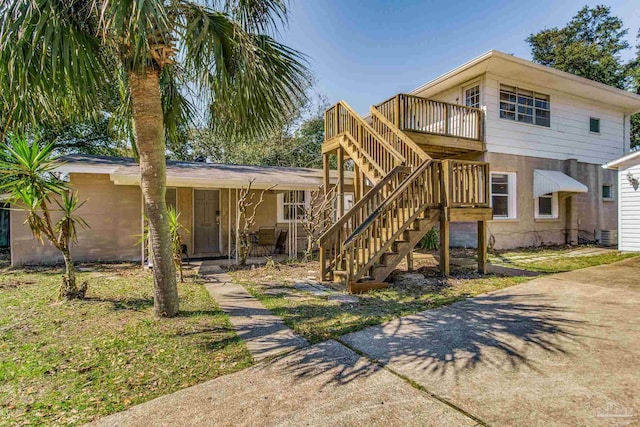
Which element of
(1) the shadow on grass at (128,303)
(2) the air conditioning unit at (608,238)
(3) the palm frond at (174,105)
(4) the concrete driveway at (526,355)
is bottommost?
(4) the concrete driveway at (526,355)

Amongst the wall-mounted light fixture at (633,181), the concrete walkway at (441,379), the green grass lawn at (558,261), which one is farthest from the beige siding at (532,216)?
the concrete walkway at (441,379)

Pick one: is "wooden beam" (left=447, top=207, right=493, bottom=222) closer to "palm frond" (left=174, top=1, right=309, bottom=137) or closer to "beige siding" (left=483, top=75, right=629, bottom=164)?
"palm frond" (left=174, top=1, right=309, bottom=137)

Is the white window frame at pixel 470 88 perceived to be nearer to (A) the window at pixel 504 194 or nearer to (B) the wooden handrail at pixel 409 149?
(A) the window at pixel 504 194

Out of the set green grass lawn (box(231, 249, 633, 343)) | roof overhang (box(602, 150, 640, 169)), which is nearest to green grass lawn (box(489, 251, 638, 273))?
green grass lawn (box(231, 249, 633, 343))

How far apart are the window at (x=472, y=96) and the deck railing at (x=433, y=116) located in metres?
0.62

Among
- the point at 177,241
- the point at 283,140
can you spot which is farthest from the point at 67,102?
the point at 283,140

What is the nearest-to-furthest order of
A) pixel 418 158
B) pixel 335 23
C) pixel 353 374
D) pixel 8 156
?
pixel 353 374 < pixel 8 156 < pixel 418 158 < pixel 335 23

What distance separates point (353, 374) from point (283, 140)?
76.1 feet

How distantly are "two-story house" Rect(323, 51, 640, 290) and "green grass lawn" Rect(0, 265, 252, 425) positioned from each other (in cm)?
313

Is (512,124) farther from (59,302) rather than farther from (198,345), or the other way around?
(59,302)

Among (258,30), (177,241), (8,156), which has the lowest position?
(177,241)

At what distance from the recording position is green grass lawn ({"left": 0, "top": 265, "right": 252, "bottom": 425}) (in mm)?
2723

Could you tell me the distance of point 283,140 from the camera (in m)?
25.0

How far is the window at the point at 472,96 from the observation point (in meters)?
11.2
